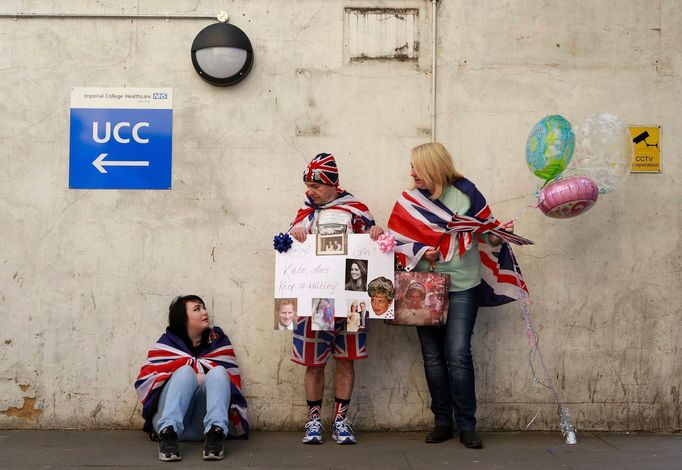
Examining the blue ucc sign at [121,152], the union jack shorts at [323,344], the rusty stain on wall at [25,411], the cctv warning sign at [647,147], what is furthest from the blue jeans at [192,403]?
the cctv warning sign at [647,147]

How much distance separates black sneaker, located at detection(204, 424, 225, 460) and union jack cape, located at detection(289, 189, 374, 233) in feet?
4.64

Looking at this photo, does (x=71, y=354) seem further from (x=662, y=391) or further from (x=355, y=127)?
(x=662, y=391)

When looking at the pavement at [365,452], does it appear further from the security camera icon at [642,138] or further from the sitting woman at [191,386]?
the security camera icon at [642,138]

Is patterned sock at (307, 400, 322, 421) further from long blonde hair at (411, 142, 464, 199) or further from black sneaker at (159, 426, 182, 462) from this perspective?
long blonde hair at (411, 142, 464, 199)

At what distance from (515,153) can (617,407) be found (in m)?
1.90

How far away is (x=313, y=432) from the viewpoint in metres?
5.88

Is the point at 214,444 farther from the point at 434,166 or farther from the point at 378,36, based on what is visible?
the point at 378,36

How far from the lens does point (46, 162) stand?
249 inches

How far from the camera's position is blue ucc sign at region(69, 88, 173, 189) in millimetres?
6312

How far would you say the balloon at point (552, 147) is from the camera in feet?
18.1

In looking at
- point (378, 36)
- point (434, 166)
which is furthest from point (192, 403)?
point (378, 36)

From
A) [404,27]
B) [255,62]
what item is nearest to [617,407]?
[404,27]

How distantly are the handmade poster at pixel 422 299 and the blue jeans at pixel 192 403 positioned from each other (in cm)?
118

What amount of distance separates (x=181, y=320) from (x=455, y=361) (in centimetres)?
182
